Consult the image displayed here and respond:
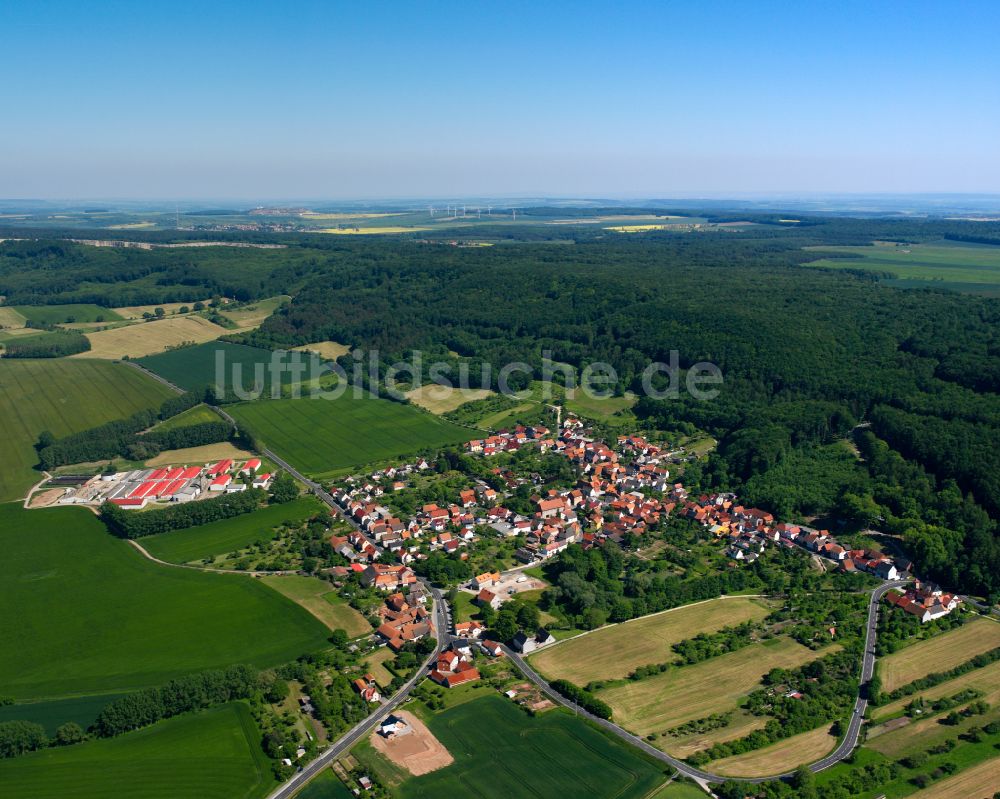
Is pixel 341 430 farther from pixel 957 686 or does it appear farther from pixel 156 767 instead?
pixel 957 686

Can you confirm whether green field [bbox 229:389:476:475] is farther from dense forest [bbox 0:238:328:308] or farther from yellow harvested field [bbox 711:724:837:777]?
dense forest [bbox 0:238:328:308]

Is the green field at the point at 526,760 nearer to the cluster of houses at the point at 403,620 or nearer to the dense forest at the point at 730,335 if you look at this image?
the cluster of houses at the point at 403,620

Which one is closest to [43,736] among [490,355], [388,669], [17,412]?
[388,669]

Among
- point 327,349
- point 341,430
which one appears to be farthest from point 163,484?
point 327,349

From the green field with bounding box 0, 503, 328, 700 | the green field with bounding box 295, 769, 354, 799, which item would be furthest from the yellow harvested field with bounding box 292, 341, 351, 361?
the green field with bounding box 295, 769, 354, 799

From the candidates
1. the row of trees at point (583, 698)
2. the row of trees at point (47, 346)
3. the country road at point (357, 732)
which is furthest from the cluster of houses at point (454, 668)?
the row of trees at point (47, 346)

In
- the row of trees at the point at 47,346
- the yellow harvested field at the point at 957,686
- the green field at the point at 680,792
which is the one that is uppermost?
the row of trees at the point at 47,346
